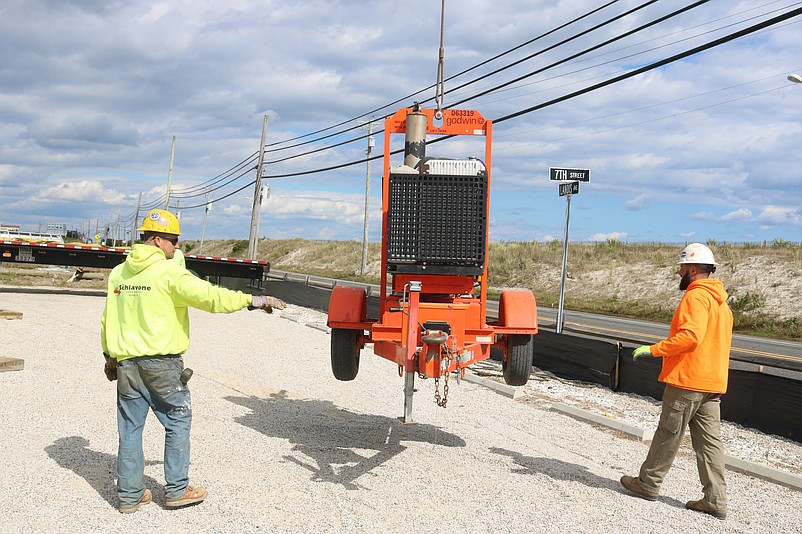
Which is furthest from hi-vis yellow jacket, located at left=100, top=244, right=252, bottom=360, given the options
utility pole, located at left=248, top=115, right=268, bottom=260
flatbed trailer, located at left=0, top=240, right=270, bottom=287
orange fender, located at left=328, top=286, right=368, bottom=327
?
utility pole, located at left=248, top=115, right=268, bottom=260

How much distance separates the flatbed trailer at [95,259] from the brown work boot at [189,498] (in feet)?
64.4

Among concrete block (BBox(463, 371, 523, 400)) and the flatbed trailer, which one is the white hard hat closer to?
concrete block (BBox(463, 371, 523, 400))

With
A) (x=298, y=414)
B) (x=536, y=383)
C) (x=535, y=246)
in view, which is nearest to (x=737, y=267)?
(x=535, y=246)

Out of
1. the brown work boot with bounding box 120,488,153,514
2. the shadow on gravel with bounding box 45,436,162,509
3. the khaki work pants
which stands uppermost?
the khaki work pants

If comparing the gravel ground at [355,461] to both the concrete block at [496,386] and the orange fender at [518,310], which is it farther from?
the orange fender at [518,310]

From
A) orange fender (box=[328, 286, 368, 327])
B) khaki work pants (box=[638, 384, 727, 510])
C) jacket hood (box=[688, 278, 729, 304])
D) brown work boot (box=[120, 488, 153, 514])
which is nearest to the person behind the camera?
brown work boot (box=[120, 488, 153, 514])

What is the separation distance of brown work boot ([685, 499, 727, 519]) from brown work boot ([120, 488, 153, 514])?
13.3ft

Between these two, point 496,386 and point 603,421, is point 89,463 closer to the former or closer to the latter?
point 603,421

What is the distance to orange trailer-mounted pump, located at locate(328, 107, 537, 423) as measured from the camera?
6273 millimetres

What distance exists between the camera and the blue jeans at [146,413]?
→ 5.12 metres

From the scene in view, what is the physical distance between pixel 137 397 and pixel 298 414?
353 cm

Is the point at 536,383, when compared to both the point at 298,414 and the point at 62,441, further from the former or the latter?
the point at 62,441

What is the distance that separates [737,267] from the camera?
33000mm

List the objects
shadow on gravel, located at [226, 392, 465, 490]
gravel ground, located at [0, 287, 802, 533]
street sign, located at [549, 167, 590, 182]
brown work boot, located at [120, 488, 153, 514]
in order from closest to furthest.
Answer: brown work boot, located at [120, 488, 153, 514]
gravel ground, located at [0, 287, 802, 533]
shadow on gravel, located at [226, 392, 465, 490]
street sign, located at [549, 167, 590, 182]
